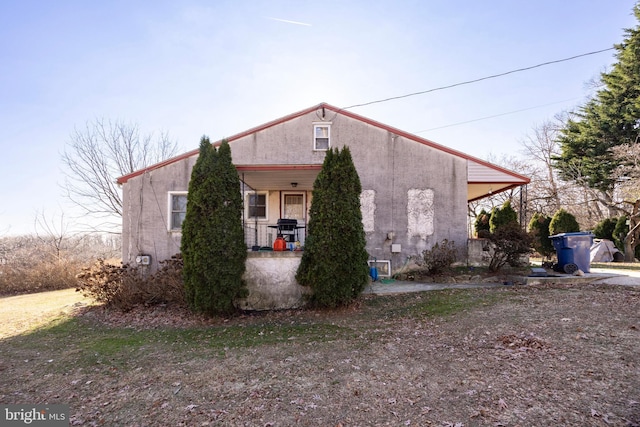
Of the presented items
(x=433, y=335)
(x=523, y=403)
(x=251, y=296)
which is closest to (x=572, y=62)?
(x=433, y=335)

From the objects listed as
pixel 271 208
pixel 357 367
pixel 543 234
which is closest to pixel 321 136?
pixel 271 208

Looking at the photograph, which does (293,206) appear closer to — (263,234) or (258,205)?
(258,205)

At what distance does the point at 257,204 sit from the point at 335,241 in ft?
19.1

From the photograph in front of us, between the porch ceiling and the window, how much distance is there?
1.07ft

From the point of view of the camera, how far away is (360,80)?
34.8ft

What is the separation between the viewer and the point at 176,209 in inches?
427

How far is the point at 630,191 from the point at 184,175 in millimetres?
20780

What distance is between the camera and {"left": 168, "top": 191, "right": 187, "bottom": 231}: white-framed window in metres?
10.8

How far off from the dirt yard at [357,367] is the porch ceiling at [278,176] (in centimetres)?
374

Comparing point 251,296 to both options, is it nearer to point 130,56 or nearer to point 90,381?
point 90,381

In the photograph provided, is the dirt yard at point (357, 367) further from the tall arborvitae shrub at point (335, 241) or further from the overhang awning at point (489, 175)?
the overhang awning at point (489, 175)

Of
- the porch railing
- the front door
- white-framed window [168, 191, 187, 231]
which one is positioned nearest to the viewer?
white-framed window [168, 191, 187, 231]

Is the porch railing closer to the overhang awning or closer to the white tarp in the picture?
the overhang awning

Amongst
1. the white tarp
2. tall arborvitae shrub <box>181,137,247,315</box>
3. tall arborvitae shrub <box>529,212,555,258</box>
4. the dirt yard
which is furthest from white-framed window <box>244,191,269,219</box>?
the white tarp
